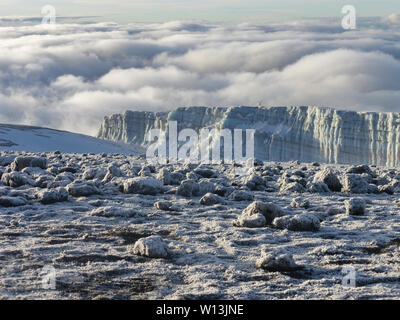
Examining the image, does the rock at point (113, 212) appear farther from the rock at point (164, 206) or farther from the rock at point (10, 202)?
the rock at point (10, 202)

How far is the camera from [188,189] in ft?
42.2

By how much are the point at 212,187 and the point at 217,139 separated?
81679mm

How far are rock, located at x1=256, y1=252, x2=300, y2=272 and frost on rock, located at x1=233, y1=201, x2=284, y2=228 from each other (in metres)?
2.43

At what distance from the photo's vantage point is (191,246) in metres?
8.06

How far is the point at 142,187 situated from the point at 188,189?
115 cm

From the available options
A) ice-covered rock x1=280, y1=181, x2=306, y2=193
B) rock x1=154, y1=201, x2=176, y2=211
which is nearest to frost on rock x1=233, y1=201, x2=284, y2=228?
rock x1=154, y1=201, x2=176, y2=211

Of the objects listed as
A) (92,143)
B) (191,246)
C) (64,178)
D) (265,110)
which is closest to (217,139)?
(265,110)

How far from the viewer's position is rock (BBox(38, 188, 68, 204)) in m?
11.4

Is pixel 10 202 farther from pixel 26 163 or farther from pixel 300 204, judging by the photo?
pixel 26 163

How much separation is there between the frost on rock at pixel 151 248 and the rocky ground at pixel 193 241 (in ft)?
0.07

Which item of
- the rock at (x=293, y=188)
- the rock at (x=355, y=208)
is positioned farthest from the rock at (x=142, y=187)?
the rock at (x=355, y=208)

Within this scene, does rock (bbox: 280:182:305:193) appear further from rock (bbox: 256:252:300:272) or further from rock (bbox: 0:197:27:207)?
rock (bbox: 256:252:300:272)
